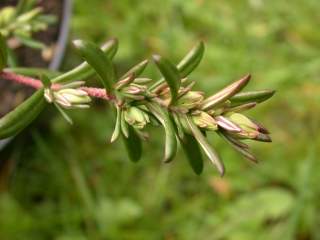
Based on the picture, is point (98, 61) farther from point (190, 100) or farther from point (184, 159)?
point (184, 159)

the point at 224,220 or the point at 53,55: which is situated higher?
the point at 53,55

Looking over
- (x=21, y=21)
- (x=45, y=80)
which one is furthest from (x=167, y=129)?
(x=21, y=21)

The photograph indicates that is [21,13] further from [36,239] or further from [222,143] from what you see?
[222,143]

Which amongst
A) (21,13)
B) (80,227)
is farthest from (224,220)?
(21,13)

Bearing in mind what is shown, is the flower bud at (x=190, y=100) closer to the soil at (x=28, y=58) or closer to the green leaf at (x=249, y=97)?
the green leaf at (x=249, y=97)

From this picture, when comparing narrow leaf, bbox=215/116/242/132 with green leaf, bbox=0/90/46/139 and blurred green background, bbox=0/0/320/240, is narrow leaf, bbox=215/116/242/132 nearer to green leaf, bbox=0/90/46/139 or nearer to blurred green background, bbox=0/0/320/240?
green leaf, bbox=0/90/46/139

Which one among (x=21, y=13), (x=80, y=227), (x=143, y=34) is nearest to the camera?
(x=21, y=13)

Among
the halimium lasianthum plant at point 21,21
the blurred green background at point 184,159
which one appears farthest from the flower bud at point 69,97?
the blurred green background at point 184,159
